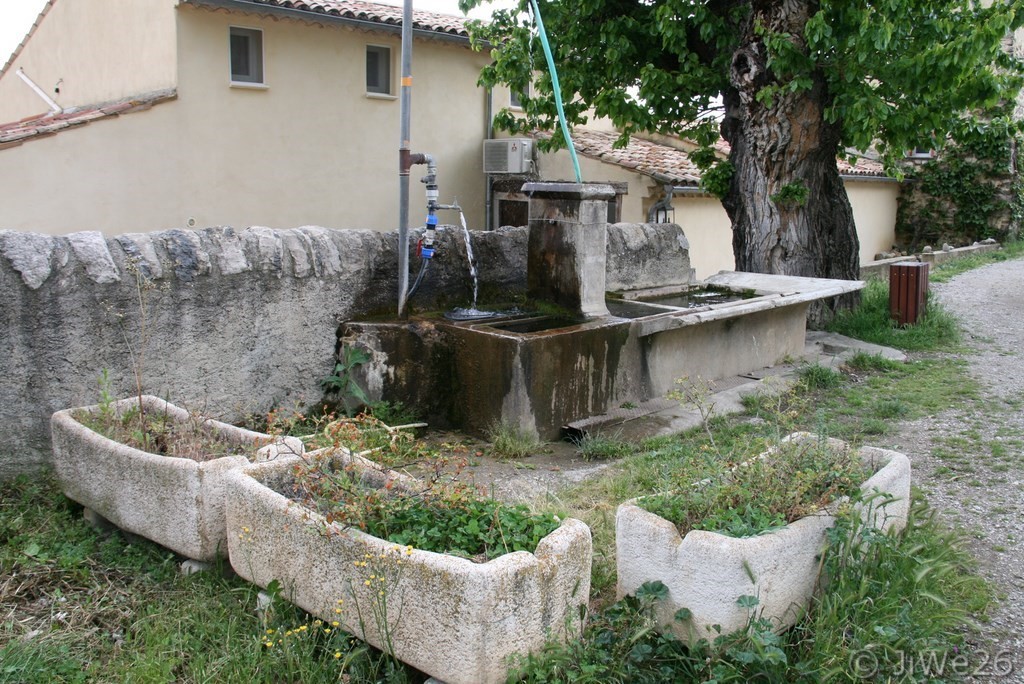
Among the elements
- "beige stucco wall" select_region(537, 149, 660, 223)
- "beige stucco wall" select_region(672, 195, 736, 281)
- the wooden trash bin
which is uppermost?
"beige stucco wall" select_region(537, 149, 660, 223)

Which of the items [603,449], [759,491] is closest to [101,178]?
[603,449]

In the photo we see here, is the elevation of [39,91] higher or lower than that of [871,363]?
higher

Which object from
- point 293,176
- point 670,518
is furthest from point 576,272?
point 293,176

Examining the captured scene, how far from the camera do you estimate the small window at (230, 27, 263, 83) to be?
13.9m

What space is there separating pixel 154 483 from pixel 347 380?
2228mm

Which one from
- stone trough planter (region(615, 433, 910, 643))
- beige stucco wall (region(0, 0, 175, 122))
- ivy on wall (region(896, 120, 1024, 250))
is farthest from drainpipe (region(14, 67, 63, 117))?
ivy on wall (region(896, 120, 1024, 250))

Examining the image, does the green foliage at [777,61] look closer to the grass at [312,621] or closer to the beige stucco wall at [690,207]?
the beige stucco wall at [690,207]

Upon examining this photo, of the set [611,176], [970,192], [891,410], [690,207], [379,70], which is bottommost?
[891,410]

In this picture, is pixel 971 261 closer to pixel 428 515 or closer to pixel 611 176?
pixel 611 176

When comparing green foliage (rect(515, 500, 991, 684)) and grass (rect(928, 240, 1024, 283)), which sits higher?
grass (rect(928, 240, 1024, 283))

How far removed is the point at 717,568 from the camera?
3.05 m

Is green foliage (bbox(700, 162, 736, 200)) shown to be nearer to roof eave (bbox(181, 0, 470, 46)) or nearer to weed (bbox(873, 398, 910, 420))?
weed (bbox(873, 398, 910, 420))

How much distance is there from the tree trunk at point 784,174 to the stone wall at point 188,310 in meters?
3.98

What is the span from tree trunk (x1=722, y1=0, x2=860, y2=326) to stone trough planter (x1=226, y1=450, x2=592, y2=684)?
23.2 feet
